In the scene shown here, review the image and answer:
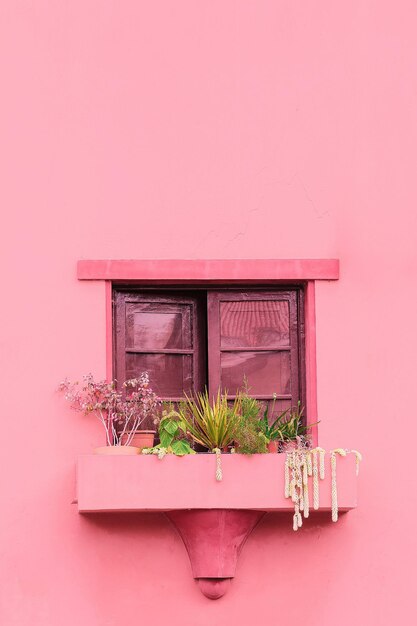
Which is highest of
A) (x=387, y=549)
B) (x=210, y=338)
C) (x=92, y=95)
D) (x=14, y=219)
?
(x=92, y=95)

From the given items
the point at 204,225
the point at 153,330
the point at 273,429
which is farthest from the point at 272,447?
the point at 204,225

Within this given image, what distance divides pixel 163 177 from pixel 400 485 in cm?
225

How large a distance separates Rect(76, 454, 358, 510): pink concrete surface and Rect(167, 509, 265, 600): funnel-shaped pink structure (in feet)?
0.46

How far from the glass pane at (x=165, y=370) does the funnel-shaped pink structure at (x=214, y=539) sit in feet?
2.82

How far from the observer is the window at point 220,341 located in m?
10.5

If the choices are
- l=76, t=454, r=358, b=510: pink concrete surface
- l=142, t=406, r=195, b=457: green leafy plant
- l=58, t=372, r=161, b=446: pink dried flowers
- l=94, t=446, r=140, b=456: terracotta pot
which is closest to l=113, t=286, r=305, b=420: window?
l=58, t=372, r=161, b=446: pink dried flowers

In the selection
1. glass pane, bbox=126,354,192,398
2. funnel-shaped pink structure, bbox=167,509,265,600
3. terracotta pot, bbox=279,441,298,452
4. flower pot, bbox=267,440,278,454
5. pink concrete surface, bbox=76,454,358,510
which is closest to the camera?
pink concrete surface, bbox=76,454,358,510

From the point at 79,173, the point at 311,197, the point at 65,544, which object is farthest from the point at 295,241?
the point at 65,544

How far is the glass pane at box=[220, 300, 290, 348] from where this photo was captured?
34.7ft

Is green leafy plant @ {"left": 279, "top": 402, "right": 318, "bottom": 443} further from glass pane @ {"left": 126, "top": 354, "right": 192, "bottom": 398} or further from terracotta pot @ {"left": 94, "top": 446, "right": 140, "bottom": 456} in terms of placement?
terracotta pot @ {"left": 94, "top": 446, "right": 140, "bottom": 456}

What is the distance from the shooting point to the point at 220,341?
1054 cm

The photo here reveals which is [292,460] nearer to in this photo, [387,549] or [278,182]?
[387,549]

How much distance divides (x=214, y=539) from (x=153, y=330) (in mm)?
1373

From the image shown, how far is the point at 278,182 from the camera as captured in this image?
34.6ft
